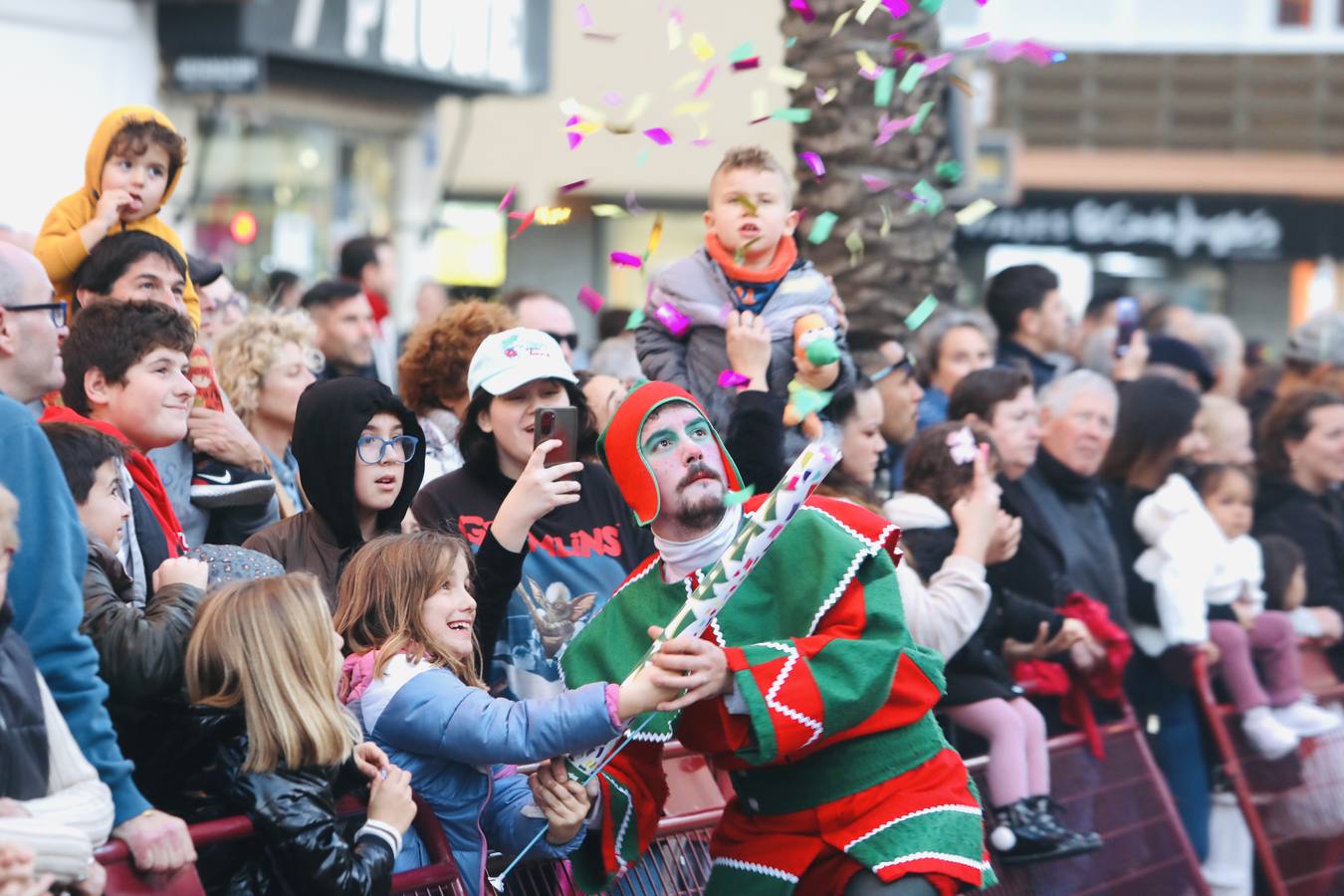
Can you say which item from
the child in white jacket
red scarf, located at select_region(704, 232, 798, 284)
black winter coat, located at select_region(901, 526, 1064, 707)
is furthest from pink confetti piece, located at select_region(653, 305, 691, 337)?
the child in white jacket

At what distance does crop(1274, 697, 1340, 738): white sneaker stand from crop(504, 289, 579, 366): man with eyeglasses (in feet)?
10.7

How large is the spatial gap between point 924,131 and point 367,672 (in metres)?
5.03

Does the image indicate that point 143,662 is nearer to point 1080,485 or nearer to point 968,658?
point 968,658

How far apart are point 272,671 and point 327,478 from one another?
1.24 meters

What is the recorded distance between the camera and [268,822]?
358 centimetres

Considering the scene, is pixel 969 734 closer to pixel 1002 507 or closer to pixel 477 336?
pixel 1002 507

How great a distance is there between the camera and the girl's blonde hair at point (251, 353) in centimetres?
596

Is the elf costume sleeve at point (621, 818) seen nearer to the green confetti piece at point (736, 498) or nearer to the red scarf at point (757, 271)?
the green confetti piece at point (736, 498)

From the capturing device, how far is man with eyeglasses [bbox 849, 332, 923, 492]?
684 centimetres

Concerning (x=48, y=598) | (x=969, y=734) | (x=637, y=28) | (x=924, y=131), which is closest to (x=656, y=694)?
(x=48, y=598)

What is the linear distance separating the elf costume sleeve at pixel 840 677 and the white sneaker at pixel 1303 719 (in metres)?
3.68

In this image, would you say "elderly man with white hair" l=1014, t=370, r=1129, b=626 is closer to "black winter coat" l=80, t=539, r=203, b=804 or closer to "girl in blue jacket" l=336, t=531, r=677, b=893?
"girl in blue jacket" l=336, t=531, r=677, b=893

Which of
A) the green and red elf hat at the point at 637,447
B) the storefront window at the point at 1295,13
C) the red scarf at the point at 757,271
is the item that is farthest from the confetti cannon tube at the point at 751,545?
the storefront window at the point at 1295,13

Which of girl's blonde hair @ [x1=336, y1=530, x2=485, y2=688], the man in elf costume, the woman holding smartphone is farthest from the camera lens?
the woman holding smartphone
